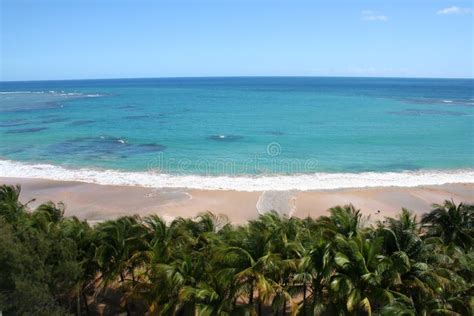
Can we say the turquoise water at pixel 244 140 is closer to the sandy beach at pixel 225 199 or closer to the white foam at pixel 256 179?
the white foam at pixel 256 179

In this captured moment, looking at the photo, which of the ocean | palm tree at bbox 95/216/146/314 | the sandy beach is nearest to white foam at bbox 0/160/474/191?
the ocean

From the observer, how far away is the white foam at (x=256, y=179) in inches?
1296

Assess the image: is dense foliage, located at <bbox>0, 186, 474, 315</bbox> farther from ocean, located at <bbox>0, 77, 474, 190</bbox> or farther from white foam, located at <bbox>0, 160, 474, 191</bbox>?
ocean, located at <bbox>0, 77, 474, 190</bbox>

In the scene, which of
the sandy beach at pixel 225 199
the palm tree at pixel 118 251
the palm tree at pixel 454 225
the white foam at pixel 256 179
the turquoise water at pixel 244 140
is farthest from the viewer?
the turquoise water at pixel 244 140

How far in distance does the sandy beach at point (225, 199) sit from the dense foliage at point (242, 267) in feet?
38.5

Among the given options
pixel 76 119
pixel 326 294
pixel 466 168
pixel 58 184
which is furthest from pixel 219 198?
pixel 76 119

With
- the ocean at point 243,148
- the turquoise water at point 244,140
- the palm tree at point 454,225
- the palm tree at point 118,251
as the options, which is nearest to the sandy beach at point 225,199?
the ocean at point 243,148

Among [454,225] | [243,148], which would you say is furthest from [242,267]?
[243,148]

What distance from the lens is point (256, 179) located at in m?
34.6

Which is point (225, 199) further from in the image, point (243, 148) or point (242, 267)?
point (242, 267)

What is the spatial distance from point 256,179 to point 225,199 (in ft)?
18.9

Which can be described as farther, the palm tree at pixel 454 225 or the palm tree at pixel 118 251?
the palm tree at pixel 454 225

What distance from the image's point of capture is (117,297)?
16078 millimetres

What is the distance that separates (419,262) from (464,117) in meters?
64.1
